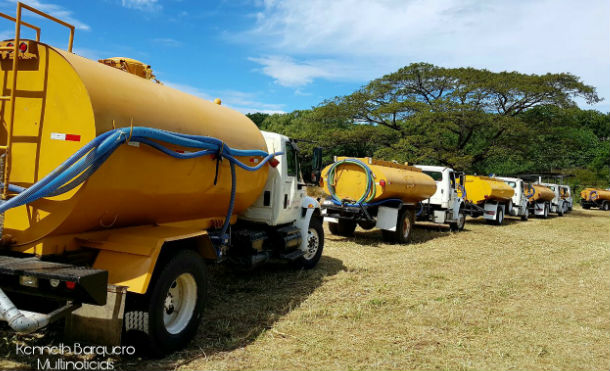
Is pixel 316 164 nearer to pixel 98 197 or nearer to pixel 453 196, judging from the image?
pixel 98 197

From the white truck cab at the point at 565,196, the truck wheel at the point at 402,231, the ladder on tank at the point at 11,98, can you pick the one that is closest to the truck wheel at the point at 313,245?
the truck wheel at the point at 402,231

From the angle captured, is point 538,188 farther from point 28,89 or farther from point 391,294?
point 28,89

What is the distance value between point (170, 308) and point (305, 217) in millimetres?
3820

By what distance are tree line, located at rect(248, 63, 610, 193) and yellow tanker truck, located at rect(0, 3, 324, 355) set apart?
23.5 metres

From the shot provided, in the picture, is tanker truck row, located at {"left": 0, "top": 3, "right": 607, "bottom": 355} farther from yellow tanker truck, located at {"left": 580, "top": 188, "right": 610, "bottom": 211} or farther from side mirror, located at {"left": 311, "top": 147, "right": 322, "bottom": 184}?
yellow tanker truck, located at {"left": 580, "top": 188, "right": 610, "bottom": 211}

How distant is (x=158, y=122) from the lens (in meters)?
4.33

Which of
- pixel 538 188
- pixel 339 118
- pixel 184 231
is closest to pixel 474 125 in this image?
pixel 538 188

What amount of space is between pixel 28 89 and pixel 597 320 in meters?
7.32

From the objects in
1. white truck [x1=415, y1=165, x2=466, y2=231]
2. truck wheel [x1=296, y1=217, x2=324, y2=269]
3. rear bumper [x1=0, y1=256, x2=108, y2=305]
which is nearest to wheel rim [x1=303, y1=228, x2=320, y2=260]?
truck wheel [x1=296, y1=217, x2=324, y2=269]

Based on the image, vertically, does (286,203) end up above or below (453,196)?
below

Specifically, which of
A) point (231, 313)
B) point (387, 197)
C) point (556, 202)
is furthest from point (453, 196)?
point (556, 202)

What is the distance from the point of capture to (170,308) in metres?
4.43

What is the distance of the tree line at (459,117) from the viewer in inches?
1085

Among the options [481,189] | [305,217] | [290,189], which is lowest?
[305,217]
